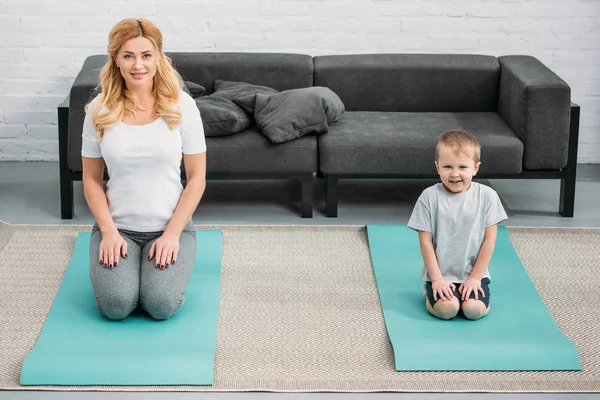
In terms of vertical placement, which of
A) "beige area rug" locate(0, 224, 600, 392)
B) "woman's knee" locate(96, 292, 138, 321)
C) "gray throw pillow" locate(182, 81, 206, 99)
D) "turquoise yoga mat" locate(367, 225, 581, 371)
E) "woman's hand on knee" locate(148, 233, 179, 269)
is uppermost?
"gray throw pillow" locate(182, 81, 206, 99)

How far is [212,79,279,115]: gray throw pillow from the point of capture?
467cm

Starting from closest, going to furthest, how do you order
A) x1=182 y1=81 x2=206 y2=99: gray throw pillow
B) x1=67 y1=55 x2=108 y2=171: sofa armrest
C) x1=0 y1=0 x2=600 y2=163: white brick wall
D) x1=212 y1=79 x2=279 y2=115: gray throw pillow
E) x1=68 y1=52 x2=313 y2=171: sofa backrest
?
x1=67 y1=55 x2=108 y2=171: sofa armrest, x1=212 y1=79 x2=279 y2=115: gray throw pillow, x1=182 y1=81 x2=206 y2=99: gray throw pillow, x1=68 y1=52 x2=313 y2=171: sofa backrest, x1=0 y1=0 x2=600 y2=163: white brick wall

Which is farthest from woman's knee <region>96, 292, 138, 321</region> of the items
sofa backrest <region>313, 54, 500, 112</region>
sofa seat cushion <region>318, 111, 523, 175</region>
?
sofa backrest <region>313, 54, 500, 112</region>

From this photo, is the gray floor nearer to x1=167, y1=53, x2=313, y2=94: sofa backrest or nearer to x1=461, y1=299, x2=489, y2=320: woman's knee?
x1=167, y1=53, x2=313, y2=94: sofa backrest

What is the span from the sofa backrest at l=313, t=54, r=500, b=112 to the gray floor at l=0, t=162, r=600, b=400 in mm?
410

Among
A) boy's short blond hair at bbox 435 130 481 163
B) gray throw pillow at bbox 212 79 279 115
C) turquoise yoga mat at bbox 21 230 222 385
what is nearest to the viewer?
turquoise yoga mat at bbox 21 230 222 385

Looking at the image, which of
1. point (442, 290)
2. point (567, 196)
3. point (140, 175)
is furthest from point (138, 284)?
point (567, 196)

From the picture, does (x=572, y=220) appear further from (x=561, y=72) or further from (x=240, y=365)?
(x=240, y=365)

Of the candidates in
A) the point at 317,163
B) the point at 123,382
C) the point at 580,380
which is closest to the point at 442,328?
the point at 580,380

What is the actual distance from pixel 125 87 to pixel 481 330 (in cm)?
149

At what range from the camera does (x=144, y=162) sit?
341cm

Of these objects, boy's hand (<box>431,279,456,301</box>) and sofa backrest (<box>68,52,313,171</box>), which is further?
sofa backrest (<box>68,52,313,171</box>)

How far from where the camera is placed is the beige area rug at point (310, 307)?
3096mm

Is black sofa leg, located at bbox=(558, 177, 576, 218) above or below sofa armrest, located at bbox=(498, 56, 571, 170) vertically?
below
